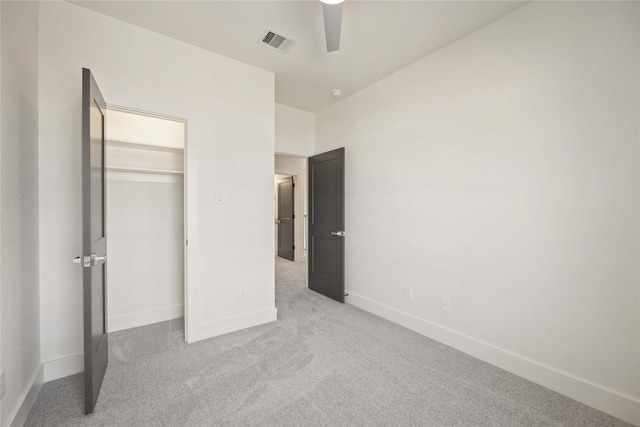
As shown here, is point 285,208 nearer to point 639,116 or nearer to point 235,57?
point 235,57

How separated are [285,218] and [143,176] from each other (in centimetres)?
426

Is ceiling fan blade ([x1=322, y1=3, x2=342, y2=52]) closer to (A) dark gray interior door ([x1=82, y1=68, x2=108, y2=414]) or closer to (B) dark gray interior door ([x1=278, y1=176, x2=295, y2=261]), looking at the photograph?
(A) dark gray interior door ([x1=82, y1=68, x2=108, y2=414])

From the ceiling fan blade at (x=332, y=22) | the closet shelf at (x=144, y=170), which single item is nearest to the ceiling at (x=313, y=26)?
the ceiling fan blade at (x=332, y=22)

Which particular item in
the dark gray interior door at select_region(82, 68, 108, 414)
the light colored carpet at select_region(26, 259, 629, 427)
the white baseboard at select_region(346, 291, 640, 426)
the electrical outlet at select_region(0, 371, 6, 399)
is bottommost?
the light colored carpet at select_region(26, 259, 629, 427)

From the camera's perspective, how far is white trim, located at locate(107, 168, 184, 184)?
2.81 m

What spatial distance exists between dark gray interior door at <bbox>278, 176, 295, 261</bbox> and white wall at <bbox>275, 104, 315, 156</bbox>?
259cm

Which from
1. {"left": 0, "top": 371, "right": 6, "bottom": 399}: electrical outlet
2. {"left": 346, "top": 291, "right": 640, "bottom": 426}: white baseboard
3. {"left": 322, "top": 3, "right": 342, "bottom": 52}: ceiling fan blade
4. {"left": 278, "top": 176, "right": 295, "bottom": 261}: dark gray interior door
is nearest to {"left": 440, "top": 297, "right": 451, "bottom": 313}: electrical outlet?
{"left": 346, "top": 291, "right": 640, "bottom": 426}: white baseboard

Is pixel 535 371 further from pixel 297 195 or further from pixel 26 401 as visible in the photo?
pixel 297 195

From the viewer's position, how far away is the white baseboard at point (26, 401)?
149cm

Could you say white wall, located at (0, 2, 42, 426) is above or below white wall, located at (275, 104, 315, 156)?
below

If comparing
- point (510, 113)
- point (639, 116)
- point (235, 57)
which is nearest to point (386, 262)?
point (510, 113)

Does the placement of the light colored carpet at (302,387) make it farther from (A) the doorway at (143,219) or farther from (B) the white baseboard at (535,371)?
(A) the doorway at (143,219)

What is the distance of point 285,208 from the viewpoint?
279 inches

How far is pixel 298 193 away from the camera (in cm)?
662
